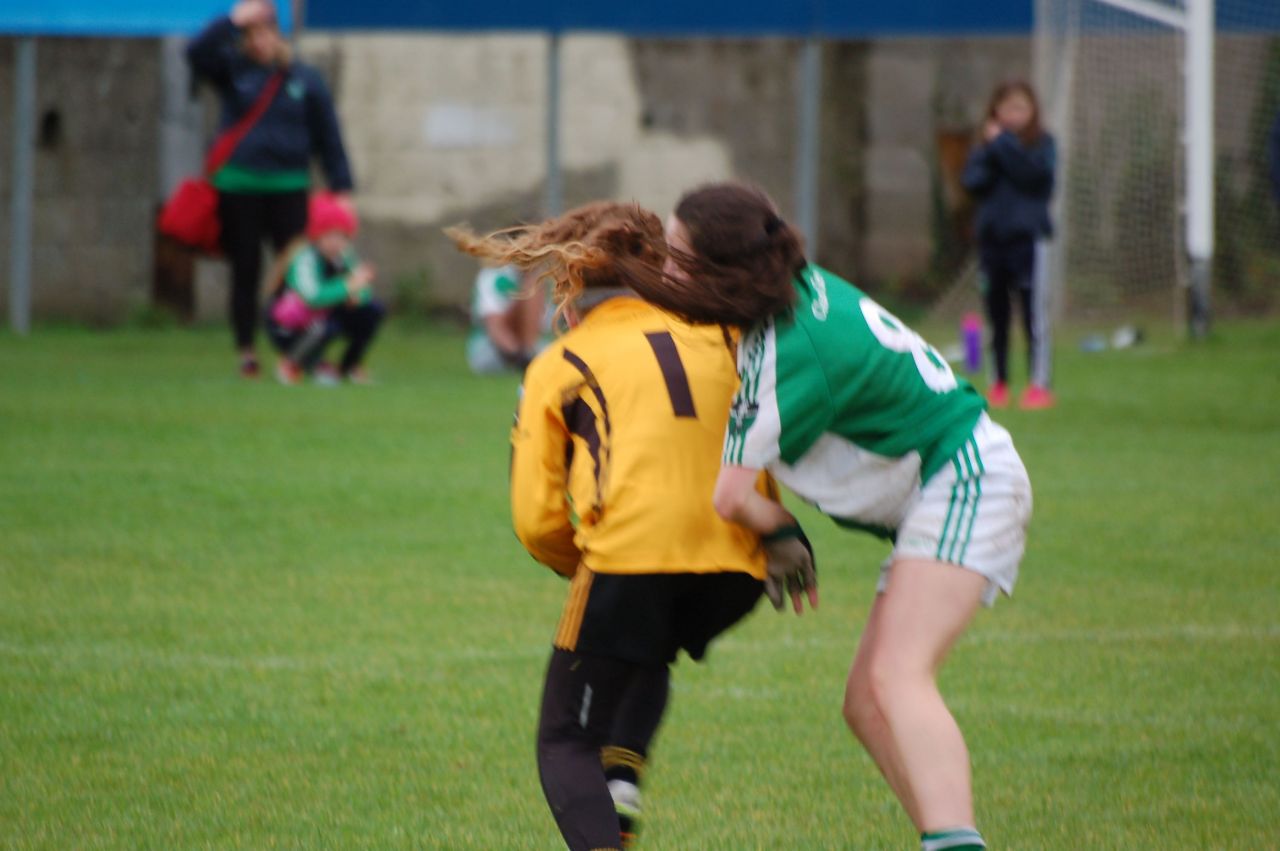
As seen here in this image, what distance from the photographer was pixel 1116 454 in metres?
10.2

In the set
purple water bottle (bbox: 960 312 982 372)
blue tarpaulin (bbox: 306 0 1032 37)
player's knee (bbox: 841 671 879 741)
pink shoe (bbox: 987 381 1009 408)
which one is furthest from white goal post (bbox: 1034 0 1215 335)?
player's knee (bbox: 841 671 879 741)

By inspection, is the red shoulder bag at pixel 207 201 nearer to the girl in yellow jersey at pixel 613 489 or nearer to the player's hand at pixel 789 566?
the girl in yellow jersey at pixel 613 489

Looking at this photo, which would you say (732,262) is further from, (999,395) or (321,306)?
(321,306)

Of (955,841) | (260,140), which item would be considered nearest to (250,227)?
(260,140)

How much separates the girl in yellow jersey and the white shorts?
0.77 feet

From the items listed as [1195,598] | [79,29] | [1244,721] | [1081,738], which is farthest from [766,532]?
[79,29]

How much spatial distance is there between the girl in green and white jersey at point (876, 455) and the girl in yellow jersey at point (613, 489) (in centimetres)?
13

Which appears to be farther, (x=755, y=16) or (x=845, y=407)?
(x=755, y=16)

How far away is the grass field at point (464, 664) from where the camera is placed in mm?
4344

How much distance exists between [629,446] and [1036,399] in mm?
9089

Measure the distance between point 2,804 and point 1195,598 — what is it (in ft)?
13.5

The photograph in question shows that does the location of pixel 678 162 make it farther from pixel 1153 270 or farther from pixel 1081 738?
pixel 1081 738

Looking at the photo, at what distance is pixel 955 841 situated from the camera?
→ 3.22m

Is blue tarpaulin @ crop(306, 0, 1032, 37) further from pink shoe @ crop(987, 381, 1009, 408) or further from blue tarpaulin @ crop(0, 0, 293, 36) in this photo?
pink shoe @ crop(987, 381, 1009, 408)
